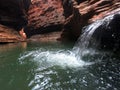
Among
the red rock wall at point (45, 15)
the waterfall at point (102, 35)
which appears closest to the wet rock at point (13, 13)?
the red rock wall at point (45, 15)

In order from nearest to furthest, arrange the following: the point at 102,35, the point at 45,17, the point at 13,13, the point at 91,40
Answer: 1. the point at 102,35
2. the point at 91,40
3. the point at 45,17
4. the point at 13,13

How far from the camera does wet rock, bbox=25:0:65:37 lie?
38562mm

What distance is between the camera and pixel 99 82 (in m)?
9.25

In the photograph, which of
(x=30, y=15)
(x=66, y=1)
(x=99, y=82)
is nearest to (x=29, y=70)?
(x=99, y=82)

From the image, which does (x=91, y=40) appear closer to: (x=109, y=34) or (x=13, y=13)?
(x=109, y=34)

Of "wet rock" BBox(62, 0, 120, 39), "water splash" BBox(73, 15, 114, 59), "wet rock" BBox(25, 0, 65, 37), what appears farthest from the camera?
"wet rock" BBox(25, 0, 65, 37)

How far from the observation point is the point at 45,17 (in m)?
41.3

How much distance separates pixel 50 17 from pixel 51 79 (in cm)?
3074

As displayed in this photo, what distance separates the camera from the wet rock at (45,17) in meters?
38.6

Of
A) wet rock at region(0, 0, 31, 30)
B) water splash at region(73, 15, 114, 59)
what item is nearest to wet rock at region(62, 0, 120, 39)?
water splash at region(73, 15, 114, 59)

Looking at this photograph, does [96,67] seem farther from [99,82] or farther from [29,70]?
[29,70]

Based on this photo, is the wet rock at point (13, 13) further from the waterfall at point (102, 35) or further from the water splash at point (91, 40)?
the waterfall at point (102, 35)

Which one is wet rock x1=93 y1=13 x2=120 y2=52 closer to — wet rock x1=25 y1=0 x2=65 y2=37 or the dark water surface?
the dark water surface

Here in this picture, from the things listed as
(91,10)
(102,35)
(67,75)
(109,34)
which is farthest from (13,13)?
(67,75)
